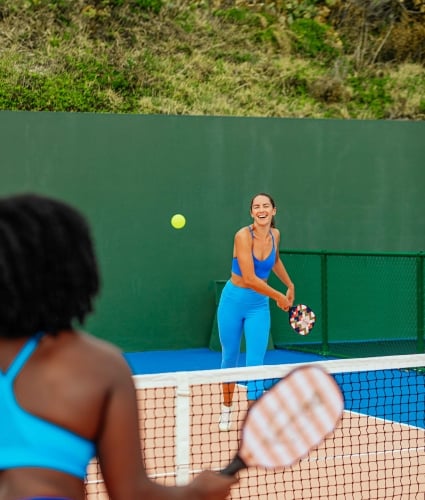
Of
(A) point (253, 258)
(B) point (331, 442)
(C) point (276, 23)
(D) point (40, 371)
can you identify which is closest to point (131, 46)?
(C) point (276, 23)

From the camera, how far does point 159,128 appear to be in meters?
11.1

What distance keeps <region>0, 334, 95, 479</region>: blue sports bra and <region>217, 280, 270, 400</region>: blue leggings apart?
16.4 feet

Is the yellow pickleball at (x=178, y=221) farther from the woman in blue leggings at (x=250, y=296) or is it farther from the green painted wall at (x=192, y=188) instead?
the woman in blue leggings at (x=250, y=296)

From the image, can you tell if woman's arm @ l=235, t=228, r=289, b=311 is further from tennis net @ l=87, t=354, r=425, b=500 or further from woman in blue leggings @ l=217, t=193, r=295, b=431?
tennis net @ l=87, t=354, r=425, b=500

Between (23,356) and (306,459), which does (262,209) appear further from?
(23,356)

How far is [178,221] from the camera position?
11023mm

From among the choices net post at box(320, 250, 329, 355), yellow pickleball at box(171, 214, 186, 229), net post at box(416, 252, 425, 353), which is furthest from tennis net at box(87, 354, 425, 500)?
yellow pickleball at box(171, 214, 186, 229)

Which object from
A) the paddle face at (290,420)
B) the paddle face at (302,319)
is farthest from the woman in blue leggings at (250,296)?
the paddle face at (290,420)

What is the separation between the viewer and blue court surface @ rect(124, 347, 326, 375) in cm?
996

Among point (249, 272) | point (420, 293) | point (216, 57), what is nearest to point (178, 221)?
point (420, 293)

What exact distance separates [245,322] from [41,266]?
5.13 m

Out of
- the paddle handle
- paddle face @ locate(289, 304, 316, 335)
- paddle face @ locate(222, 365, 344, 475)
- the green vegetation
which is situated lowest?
paddle face @ locate(289, 304, 316, 335)

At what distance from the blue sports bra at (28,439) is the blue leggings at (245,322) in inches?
197

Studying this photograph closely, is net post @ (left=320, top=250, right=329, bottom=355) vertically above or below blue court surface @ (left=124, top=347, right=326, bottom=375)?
above
